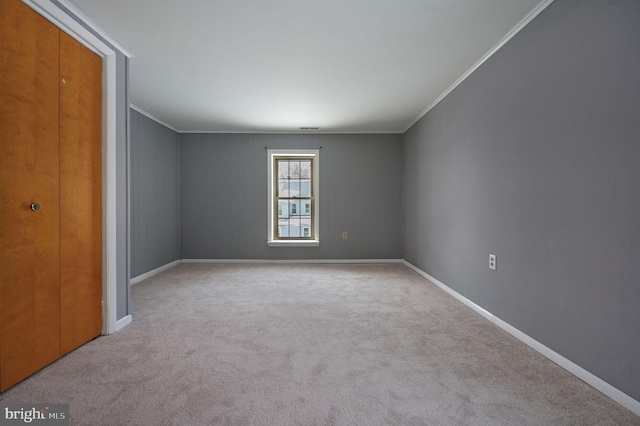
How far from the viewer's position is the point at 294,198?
5.82 m

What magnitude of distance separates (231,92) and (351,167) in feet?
8.62

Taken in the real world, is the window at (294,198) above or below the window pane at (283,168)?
below

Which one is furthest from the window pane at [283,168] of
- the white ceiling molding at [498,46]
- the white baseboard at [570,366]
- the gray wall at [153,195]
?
the white baseboard at [570,366]

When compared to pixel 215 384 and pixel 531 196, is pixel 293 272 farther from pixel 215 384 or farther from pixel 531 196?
pixel 531 196

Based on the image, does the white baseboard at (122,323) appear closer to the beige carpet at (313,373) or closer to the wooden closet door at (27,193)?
the beige carpet at (313,373)

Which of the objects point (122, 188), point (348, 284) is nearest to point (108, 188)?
point (122, 188)

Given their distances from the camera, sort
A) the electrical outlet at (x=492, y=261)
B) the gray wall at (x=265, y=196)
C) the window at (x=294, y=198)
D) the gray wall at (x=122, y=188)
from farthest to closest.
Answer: the window at (x=294, y=198) → the gray wall at (x=265, y=196) → the electrical outlet at (x=492, y=261) → the gray wall at (x=122, y=188)

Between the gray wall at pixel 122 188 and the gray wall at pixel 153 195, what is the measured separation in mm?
1691

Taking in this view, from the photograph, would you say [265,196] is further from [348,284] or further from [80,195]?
[80,195]

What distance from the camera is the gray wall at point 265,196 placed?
5605 mm

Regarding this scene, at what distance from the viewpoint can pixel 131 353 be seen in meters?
2.12

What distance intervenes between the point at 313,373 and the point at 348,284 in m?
2.25

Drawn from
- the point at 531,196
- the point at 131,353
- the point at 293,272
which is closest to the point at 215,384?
the point at 131,353

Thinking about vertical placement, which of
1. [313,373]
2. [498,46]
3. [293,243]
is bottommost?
[313,373]
